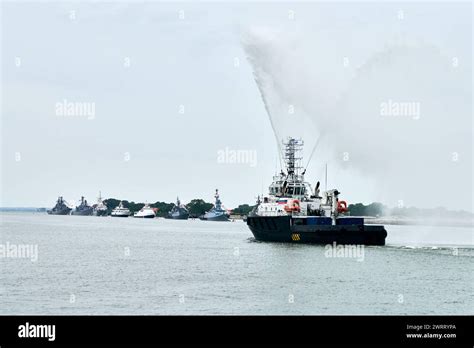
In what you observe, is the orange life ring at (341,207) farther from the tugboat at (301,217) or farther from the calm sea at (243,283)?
the calm sea at (243,283)

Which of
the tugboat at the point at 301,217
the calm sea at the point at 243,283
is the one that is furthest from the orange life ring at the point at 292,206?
the calm sea at the point at 243,283

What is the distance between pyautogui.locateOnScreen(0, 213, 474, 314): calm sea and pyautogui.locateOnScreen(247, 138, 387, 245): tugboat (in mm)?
5178

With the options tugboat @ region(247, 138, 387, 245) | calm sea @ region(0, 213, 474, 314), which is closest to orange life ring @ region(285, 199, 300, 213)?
tugboat @ region(247, 138, 387, 245)

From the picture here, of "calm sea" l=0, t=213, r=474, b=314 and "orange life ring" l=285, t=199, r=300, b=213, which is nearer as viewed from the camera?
"calm sea" l=0, t=213, r=474, b=314

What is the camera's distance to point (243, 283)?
145ft

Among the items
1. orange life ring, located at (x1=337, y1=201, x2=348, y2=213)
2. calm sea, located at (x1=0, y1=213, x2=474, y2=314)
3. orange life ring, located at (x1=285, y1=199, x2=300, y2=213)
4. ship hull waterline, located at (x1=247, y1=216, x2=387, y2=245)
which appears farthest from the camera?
orange life ring, located at (x1=337, y1=201, x2=348, y2=213)

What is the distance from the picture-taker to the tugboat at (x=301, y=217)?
72750 millimetres

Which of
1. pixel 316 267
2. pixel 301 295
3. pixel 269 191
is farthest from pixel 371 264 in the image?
pixel 269 191

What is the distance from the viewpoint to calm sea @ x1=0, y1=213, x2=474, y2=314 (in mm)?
35906

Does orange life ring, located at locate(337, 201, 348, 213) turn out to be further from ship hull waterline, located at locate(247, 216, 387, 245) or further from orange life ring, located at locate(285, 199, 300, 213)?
ship hull waterline, located at locate(247, 216, 387, 245)

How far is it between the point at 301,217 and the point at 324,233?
4.38m

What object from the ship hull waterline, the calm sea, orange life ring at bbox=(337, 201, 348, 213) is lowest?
the calm sea

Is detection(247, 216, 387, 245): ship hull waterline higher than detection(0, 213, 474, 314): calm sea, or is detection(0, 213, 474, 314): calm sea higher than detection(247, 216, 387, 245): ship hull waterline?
detection(247, 216, 387, 245): ship hull waterline
